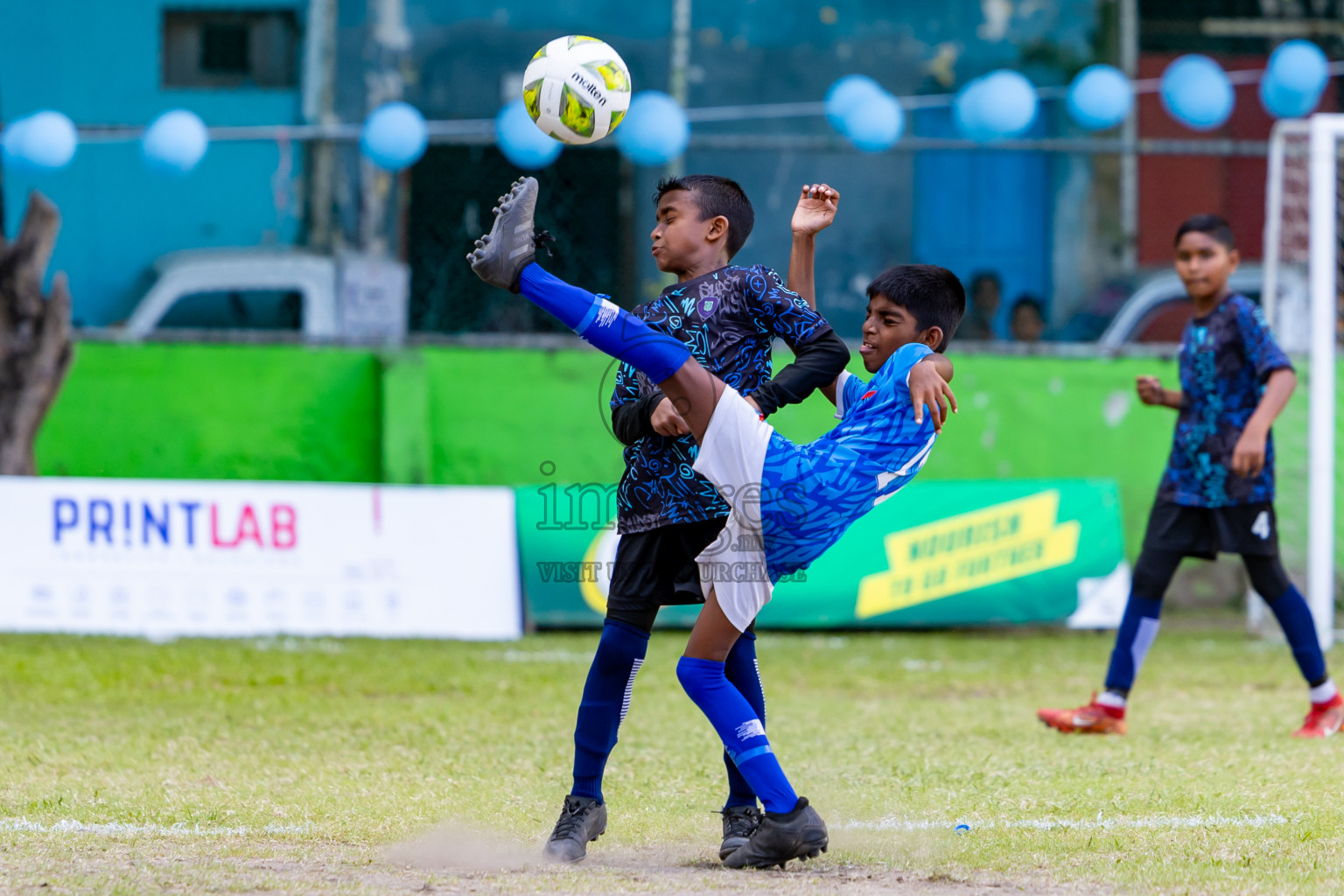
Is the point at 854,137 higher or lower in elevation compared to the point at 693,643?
higher

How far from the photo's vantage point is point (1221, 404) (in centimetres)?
683

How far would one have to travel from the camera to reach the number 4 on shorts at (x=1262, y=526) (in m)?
6.73

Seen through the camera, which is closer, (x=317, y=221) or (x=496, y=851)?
(x=496, y=851)

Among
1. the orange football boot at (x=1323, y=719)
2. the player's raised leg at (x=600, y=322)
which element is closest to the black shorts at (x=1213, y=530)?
the orange football boot at (x=1323, y=719)

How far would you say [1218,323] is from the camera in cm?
682

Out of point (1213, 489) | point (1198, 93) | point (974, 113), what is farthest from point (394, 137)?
point (1213, 489)

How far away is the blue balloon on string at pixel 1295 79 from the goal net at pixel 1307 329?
0.77 feet

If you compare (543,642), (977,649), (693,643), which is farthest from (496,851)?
(977,649)

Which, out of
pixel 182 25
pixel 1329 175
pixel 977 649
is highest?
pixel 182 25

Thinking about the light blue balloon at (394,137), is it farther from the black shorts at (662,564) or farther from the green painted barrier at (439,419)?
the black shorts at (662,564)

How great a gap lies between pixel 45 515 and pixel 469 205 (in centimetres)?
429

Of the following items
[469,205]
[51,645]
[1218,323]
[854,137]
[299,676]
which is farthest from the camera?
[469,205]

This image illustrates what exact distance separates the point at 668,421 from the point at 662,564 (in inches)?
17.4

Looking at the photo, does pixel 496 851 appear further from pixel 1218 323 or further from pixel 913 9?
pixel 913 9
